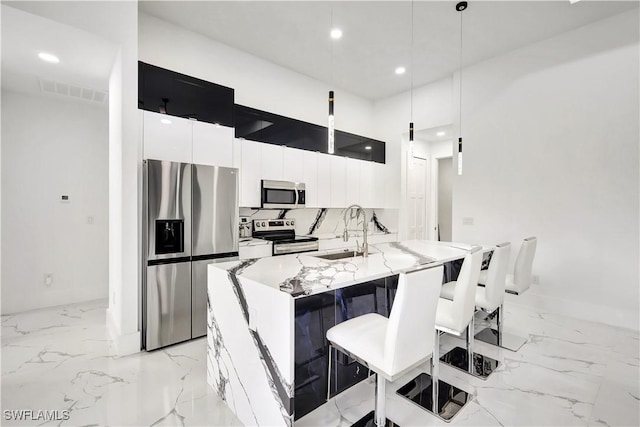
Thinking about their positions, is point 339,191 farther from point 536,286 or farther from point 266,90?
point 536,286

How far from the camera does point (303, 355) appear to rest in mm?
1840

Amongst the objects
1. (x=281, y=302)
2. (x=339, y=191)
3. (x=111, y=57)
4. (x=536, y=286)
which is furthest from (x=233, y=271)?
(x=536, y=286)

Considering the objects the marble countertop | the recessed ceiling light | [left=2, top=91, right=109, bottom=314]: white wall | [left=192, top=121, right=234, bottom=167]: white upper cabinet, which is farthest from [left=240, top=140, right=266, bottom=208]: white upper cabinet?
[left=2, top=91, right=109, bottom=314]: white wall

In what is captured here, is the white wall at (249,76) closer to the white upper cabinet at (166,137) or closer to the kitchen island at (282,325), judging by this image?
the white upper cabinet at (166,137)

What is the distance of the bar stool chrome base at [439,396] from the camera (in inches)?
75.2

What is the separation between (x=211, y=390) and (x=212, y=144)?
233 cm

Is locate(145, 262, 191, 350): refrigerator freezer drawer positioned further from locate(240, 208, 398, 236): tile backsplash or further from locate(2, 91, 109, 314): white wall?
locate(2, 91, 109, 314): white wall

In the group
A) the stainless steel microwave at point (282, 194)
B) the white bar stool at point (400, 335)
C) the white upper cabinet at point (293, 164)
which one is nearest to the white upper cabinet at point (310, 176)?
the white upper cabinet at point (293, 164)

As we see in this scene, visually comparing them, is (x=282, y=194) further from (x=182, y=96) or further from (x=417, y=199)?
(x=417, y=199)

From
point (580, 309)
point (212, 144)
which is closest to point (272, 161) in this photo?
point (212, 144)

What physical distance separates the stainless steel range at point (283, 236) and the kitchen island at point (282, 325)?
1425 mm

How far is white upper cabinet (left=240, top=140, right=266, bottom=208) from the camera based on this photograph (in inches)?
146

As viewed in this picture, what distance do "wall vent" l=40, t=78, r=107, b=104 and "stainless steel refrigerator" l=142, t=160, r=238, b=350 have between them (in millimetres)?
1572

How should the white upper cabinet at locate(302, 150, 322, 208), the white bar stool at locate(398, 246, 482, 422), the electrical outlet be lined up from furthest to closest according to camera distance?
1. the white upper cabinet at locate(302, 150, 322, 208)
2. the white bar stool at locate(398, 246, 482, 422)
3. the electrical outlet
